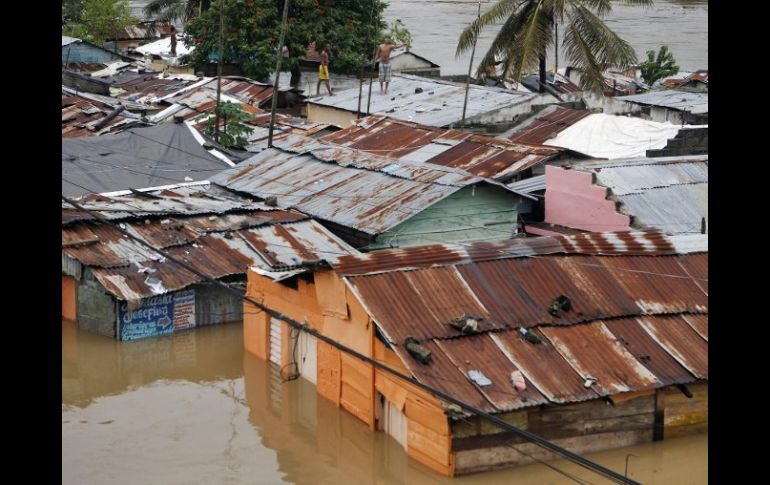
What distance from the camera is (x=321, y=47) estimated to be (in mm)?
29922

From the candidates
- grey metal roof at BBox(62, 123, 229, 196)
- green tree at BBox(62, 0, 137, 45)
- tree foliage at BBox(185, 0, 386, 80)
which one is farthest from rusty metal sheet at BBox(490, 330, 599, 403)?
green tree at BBox(62, 0, 137, 45)

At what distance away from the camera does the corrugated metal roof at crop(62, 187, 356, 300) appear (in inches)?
572

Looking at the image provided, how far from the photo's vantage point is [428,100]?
24.3m

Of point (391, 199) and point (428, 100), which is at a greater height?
point (428, 100)

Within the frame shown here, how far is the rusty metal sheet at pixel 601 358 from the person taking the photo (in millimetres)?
10500

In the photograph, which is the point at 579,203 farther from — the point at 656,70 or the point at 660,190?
the point at 656,70

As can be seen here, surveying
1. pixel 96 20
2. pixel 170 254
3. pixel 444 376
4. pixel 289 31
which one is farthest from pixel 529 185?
pixel 96 20

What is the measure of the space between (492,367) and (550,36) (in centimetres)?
1344

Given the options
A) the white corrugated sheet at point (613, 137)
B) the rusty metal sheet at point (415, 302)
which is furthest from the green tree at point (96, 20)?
the rusty metal sheet at point (415, 302)

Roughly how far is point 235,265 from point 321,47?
15.9m

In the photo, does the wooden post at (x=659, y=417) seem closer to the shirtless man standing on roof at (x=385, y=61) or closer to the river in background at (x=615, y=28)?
the shirtless man standing on roof at (x=385, y=61)

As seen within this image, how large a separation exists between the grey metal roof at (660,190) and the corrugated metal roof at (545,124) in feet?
11.9
